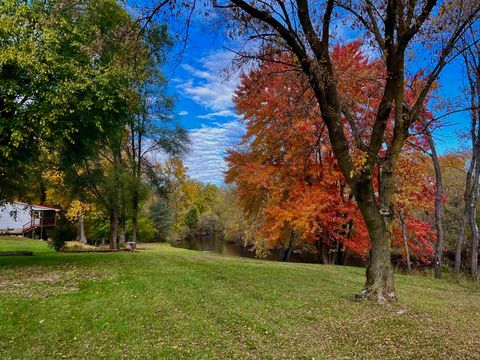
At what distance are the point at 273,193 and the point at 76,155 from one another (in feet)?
29.0

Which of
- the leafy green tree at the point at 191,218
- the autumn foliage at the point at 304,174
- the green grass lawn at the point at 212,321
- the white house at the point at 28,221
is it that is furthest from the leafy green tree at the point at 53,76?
the leafy green tree at the point at 191,218

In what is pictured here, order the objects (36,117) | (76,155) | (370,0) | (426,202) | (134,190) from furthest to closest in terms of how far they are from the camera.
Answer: (134,190) → (426,202) → (76,155) → (36,117) → (370,0)

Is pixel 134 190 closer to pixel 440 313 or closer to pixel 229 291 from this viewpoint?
pixel 229 291

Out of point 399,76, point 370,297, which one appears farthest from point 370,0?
point 370,297

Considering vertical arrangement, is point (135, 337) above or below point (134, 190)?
below

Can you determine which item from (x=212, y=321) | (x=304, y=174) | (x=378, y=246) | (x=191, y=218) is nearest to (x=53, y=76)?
(x=212, y=321)

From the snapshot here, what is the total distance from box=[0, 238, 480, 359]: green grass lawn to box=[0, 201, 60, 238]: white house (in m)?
30.3

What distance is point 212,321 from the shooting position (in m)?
5.34

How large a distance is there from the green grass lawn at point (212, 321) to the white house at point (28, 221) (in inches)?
1192

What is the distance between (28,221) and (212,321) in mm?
37497

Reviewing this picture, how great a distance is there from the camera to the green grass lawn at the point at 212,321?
14.6ft

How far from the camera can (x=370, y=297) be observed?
662 cm

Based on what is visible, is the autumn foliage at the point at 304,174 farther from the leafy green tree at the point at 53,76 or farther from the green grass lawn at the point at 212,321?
the green grass lawn at the point at 212,321

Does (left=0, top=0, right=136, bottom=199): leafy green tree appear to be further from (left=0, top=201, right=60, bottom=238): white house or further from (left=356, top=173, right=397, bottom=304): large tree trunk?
(left=0, top=201, right=60, bottom=238): white house
